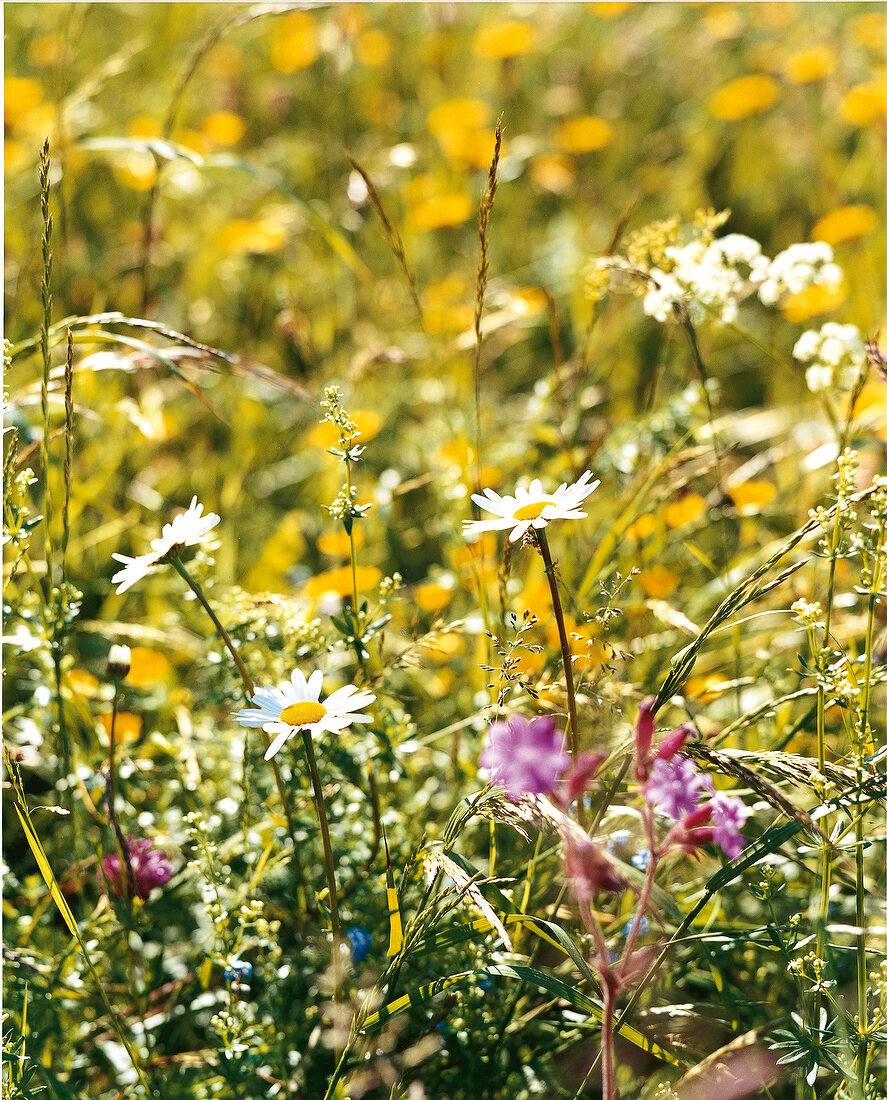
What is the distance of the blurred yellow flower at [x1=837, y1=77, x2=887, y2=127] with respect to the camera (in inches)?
138

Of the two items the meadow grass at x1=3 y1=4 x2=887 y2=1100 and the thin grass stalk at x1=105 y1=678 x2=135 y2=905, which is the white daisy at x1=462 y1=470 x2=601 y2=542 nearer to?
the meadow grass at x1=3 y1=4 x2=887 y2=1100

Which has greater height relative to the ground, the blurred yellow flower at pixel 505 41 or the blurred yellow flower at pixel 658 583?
the blurred yellow flower at pixel 505 41

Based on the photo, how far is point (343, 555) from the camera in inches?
87.0

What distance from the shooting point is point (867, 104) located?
3539 millimetres

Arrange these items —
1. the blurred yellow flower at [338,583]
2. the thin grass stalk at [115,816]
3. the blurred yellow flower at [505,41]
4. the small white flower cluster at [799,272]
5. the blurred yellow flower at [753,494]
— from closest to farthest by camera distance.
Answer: the thin grass stalk at [115,816], the small white flower cluster at [799,272], the blurred yellow flower at [338,583], the blurred yellow flower at [753,494], the blurred yellow flower at [505,41]

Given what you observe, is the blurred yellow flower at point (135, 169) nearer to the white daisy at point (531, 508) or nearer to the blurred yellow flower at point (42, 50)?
the blurred yellow flower at point (42, 50)

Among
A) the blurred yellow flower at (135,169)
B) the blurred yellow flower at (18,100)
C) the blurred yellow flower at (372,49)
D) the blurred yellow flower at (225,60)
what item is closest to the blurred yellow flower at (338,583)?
the blurred yellow flower at (135,169)

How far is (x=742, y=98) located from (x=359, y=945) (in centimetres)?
366

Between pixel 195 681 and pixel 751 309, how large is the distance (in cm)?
245

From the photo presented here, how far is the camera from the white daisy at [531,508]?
1.07 meters

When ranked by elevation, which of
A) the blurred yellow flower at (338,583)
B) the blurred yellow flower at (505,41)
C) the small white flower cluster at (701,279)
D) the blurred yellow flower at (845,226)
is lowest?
the blurred yellow flower at (338,583)

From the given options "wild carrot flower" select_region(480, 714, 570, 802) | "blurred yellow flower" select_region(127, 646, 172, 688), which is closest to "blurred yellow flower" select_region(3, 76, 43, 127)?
"blurred yellow flower" select_region(127, 646, 172, 688)

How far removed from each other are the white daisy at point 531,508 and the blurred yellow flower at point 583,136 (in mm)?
3023

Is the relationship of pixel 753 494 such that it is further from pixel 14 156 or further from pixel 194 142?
pixel 14 156
